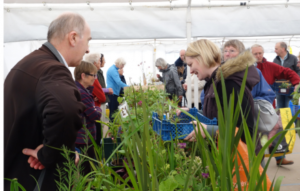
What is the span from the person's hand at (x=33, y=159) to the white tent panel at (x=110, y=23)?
3.56 metres

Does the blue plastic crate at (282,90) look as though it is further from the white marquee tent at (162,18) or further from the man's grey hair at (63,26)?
the man's grey hair at (63,26)

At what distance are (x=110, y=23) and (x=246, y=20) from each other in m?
2.33

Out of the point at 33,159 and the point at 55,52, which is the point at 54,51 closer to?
the point at 55,52

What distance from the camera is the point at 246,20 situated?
4395 millimetres

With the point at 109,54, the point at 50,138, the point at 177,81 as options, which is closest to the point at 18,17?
the point at 177,81

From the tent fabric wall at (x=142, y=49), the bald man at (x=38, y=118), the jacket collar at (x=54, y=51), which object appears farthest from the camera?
the tent fabric wall at (x=142, y=49)

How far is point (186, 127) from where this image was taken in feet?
4.95

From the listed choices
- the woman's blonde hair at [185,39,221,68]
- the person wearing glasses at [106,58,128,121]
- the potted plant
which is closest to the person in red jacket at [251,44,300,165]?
the potted plant

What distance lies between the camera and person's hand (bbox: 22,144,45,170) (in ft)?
3.83

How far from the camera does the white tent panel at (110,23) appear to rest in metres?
4.26

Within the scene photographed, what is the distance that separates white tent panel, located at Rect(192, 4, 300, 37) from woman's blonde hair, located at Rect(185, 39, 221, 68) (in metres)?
2.66

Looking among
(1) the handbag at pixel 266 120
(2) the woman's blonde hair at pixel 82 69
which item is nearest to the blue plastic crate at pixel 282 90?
(1) the handbag at pixel 266 120

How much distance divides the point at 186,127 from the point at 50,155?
76 centimetres

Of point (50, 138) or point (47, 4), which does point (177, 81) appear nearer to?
point (47, 4)
